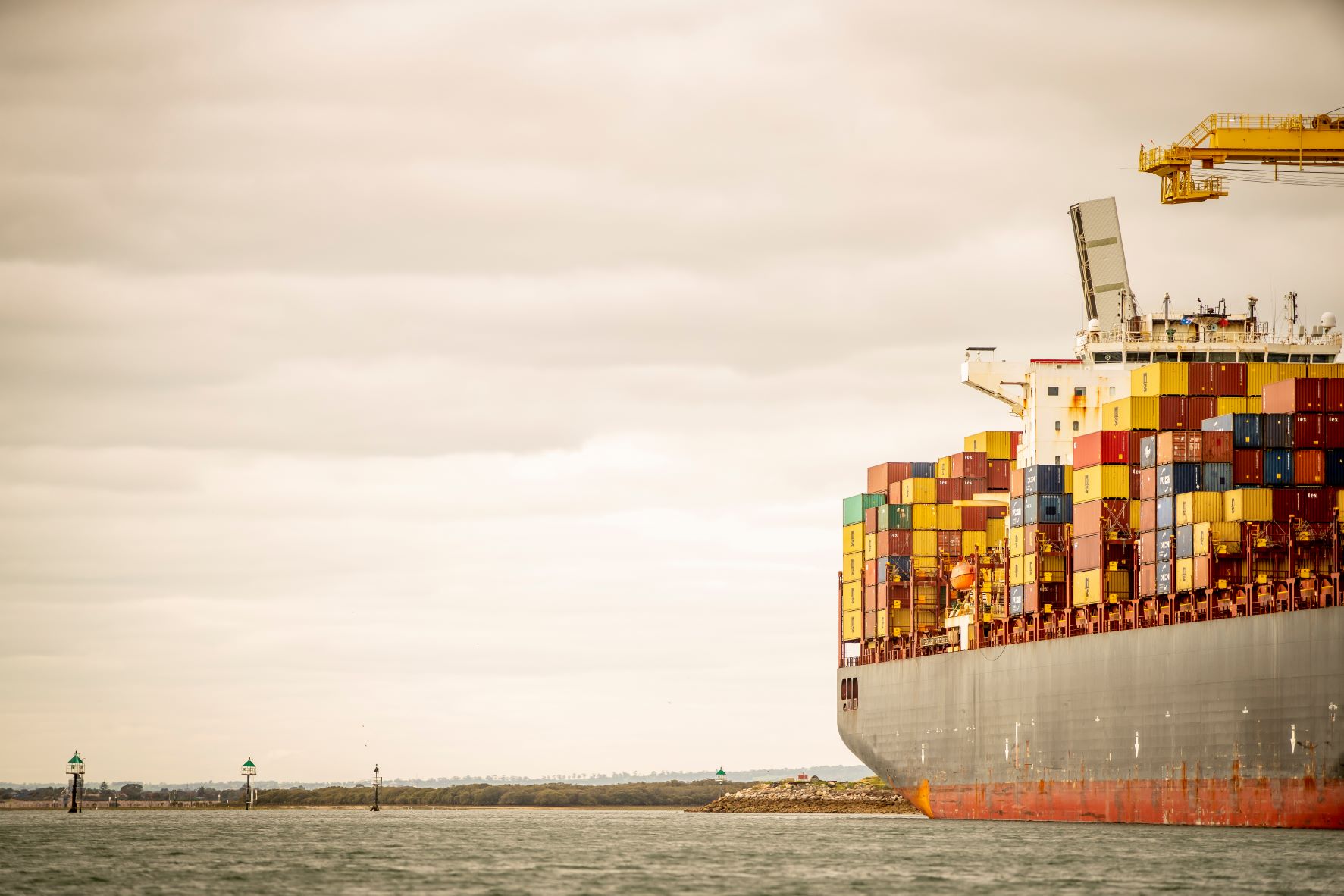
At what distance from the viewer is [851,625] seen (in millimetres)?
87312

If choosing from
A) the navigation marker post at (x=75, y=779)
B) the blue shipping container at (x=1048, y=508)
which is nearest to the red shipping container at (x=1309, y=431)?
the blue shipping container at (x=1048, y=508)

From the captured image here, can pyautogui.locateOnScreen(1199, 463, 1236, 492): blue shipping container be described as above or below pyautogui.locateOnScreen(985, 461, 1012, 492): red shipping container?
below

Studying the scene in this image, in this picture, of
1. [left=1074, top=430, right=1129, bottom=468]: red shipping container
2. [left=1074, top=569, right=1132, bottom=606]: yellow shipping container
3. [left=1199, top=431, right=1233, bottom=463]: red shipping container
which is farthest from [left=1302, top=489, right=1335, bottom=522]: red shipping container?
[left=1074, top=569, right=1132, bottom=606]: yellow shipping container

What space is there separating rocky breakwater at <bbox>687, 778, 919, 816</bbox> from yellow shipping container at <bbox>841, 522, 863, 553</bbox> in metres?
18.5

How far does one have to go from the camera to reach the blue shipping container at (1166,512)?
5988cm

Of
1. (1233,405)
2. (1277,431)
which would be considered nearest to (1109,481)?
(1233,405)

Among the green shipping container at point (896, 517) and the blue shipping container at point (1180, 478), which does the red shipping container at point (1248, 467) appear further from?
the green shipping container at point (896, 517)

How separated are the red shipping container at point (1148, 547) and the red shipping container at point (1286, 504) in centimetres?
461

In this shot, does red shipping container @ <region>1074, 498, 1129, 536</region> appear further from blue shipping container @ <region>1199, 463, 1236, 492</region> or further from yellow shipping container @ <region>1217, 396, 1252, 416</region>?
blue shipping container @ <region>1199, 463, 1236, 492</region>

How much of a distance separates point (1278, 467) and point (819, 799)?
57.9 metres

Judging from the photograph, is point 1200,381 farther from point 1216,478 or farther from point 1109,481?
point 1216,478

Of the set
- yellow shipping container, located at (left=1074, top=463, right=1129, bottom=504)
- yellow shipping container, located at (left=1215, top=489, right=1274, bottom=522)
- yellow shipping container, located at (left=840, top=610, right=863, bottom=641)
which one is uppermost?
yellow shipping container, located at (left=1074, top=463, right=1129, bottom=504)

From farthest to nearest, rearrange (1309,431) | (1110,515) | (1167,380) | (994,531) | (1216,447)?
(994,531) → (1167,380) → (1110,515) → (1216,447) → (1309,431)

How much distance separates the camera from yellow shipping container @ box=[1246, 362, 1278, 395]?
67312 mm
